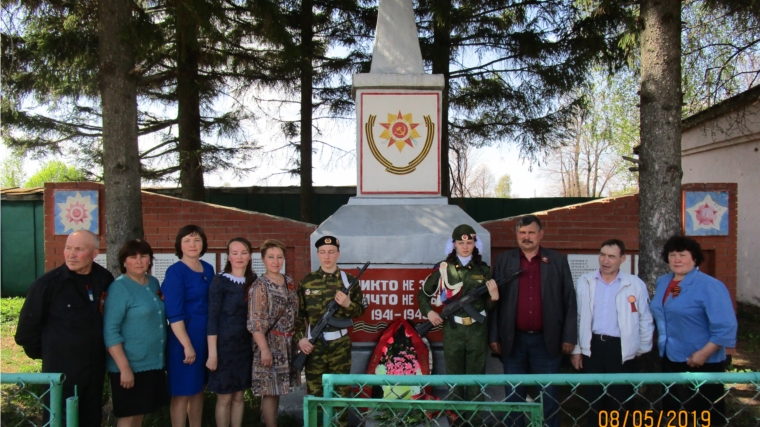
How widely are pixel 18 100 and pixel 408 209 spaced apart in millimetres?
5571

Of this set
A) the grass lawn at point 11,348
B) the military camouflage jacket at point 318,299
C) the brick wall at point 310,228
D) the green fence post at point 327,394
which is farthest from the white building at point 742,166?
the grass lawn at point 11,348

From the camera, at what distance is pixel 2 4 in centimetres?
455

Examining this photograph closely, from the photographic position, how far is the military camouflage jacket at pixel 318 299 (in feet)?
11.3

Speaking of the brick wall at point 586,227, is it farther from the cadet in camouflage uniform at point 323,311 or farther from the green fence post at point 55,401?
the green fence post at point 55,401

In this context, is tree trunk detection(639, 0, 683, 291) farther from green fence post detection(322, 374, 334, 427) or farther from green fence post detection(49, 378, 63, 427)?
green fence post detection(49, 378, 63, 427)

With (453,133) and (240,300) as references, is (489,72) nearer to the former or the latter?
(453,133)

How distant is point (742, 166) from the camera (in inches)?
367

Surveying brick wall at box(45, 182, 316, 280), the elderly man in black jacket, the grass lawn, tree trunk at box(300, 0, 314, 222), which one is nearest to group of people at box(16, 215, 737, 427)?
the elderly man in black jacket

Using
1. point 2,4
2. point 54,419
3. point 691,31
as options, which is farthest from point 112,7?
point 691,31

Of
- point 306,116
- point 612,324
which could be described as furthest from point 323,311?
point 306,116

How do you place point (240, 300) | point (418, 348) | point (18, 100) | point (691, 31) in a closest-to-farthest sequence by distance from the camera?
point (240, 300) < point (418, 348) < point (18, 100) < point (691, 31)

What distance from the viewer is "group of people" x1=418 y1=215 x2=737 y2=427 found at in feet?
9.86

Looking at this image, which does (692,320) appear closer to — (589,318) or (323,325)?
(589,318)

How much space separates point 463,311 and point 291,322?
1.11 metres
